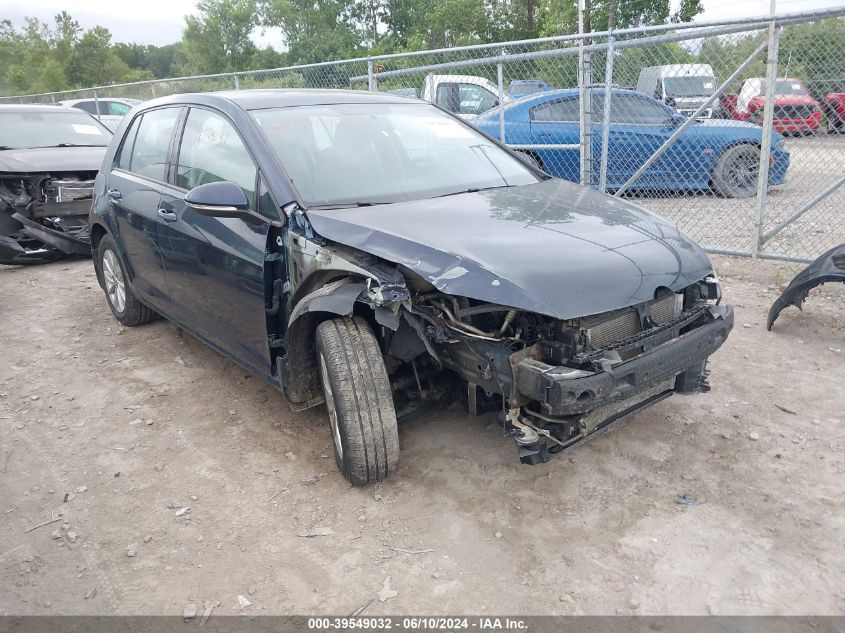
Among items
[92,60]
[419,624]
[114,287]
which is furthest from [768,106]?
[92,60]

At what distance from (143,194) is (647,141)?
5.98 meters

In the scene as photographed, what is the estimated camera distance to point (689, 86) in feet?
22.8

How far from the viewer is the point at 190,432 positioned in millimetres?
3729

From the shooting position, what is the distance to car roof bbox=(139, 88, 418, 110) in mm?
3710

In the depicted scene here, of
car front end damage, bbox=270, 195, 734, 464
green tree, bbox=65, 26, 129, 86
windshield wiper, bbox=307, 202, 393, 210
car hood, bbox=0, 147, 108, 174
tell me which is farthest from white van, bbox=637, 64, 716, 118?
green tree, bbox=65, 26, 129, 86

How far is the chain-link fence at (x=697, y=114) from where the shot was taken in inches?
231

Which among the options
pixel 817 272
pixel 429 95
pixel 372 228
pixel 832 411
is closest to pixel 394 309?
pixel 372 228

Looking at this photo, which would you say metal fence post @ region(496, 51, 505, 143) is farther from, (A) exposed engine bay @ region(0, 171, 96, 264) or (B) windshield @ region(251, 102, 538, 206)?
(A) exposed engine bay @ region(0, 171, 96, 264)

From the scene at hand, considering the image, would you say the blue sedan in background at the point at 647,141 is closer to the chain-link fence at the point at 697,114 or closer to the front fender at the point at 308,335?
the chain-link fence at the point at 697,114

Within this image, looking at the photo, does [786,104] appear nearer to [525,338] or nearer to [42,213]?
[525,338]

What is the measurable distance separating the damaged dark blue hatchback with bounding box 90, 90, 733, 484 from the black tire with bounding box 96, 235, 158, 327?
98 centimetres

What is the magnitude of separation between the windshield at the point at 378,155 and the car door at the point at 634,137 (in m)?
4.31

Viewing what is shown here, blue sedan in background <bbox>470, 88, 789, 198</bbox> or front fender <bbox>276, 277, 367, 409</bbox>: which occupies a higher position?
blue sedan in background <bbox>470, 88, 789, 198</bbox>

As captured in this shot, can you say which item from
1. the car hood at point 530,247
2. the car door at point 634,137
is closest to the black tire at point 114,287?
the car hood at point 530,247
